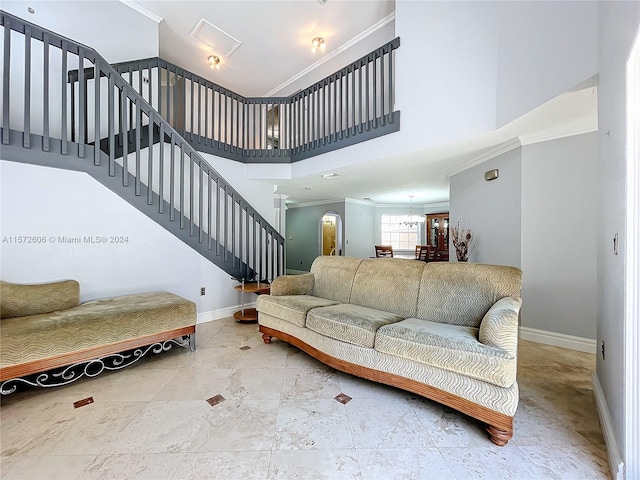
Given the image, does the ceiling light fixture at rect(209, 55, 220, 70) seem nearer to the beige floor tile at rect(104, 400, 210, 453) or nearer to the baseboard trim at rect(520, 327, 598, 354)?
the beige floor tile at rect(104, 400, 210, 453)

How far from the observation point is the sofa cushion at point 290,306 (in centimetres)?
248

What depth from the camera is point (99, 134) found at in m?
2.65

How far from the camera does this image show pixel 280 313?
2.66 metres

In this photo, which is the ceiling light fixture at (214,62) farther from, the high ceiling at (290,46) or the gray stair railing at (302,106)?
the gray stair railing at (302,106)

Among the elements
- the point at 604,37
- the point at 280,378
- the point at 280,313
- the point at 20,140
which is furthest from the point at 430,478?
the point at 20,140

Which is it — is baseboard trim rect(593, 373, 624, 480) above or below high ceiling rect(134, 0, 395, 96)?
below

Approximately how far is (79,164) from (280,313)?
8.18ft

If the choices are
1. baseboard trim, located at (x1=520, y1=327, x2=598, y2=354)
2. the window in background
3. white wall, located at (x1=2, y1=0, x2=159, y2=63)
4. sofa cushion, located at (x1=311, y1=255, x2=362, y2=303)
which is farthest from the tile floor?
the window in background

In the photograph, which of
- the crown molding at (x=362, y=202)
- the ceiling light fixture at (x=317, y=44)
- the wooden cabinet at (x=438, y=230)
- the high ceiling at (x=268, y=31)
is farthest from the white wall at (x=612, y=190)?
the wooden cabinet at (x=438, y=230)

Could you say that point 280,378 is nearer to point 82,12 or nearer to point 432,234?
point 82,12

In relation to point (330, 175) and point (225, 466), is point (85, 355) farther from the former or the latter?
point (330, 175)

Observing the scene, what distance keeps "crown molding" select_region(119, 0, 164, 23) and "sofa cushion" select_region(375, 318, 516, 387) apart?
532 cm

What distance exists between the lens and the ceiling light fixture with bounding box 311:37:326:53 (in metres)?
4.60

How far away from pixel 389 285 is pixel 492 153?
2.37m
